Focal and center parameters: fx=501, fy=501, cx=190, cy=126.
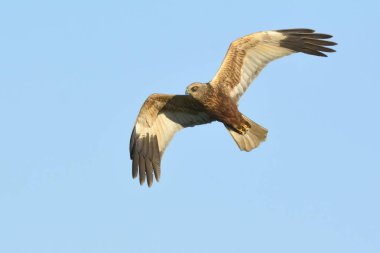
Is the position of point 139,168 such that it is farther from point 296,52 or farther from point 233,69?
point 296,52

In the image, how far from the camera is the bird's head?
962 centimetres

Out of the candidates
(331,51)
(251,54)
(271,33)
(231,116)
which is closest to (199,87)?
(231,116)

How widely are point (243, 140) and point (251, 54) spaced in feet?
5.90

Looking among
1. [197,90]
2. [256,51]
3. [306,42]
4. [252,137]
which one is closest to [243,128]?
[252,137]

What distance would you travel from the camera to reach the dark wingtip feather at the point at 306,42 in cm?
1028

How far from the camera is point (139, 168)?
10547 mm

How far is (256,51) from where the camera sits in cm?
1040

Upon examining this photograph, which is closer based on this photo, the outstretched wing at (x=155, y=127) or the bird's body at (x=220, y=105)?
the bird's body at (x=220, y=105)

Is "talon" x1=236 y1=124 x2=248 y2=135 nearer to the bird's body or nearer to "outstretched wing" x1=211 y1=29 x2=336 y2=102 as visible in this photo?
the bird's body

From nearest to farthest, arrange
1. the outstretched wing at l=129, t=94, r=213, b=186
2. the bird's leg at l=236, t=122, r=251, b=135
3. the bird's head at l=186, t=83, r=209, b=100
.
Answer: the bird's head at l=186, t=83, r=209, b=100
the bird's leg at l=236, t=122, r=251, b=135
the outstretched wing at l=129, t=94, r=213, b=186

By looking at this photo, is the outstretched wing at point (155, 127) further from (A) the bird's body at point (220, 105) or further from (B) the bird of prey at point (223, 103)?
(A) the bird's body at point (220, 105)

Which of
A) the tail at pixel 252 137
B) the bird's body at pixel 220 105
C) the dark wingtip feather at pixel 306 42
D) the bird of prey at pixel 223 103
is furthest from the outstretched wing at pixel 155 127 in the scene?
the dark wingtip feather at pixel 306 42

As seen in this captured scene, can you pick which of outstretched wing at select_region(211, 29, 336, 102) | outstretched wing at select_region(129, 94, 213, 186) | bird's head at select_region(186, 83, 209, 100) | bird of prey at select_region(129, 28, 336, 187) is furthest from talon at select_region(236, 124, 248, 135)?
bird's head at select_region(186, 83, 209, 100)

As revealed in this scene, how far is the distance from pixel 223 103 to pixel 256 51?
147cm
